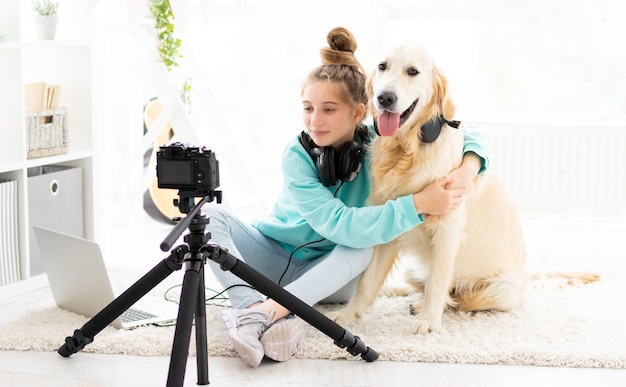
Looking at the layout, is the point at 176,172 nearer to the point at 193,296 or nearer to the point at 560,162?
the point at 193,296

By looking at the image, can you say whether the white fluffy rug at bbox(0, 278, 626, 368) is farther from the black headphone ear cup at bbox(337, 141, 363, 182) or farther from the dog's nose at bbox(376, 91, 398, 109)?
the dog's nose at bbox(376, 91, 398, 109)

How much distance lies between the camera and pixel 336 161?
223cm

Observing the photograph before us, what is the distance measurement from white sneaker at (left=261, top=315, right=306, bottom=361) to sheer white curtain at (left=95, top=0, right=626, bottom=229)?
4.53ft

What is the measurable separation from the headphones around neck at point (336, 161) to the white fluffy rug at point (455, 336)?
402mm

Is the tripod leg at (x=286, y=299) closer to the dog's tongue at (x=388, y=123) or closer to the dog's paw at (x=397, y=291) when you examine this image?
the dog's tongue at (x=388, y=123)

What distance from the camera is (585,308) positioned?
2.42 m

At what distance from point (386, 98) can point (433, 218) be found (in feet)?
1.19

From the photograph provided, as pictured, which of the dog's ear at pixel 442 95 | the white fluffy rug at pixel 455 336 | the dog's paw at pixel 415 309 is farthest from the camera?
the dog's paw at pixel 415 309

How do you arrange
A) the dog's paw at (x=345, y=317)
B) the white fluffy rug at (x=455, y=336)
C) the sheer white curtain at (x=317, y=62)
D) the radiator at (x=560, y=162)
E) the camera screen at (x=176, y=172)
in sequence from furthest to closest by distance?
the radiator at (x=560, y=162) → the sheer white curtain at (x=317, y=62) → the dog's paw at (x=345, y=317) → the white fluffy rug at (x=455, y=336) → the camera screen at (x=176, y=172)

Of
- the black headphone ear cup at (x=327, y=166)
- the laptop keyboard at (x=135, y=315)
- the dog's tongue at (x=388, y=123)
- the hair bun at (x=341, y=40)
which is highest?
the hair bun at (x=341, y=40)

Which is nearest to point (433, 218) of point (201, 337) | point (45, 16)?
point (201, 337)

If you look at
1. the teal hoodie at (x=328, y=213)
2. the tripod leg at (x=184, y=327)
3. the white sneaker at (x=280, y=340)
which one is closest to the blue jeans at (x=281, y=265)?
the teal hoodie at (x=328, y=213)

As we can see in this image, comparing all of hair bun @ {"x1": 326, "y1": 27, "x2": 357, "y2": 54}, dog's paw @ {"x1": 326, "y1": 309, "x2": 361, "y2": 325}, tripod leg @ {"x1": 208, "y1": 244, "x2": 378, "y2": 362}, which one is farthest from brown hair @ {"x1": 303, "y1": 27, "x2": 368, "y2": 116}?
tripod leg @ {"x1": 208, "y1": 244, "x2": 378, "y2": 362}

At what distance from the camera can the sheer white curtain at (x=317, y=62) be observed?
12.1ft
